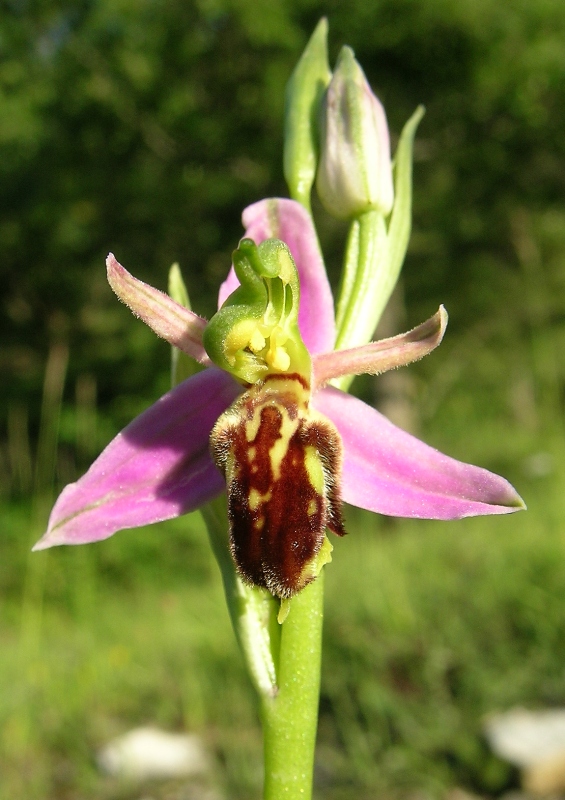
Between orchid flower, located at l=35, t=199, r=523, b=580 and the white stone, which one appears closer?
orchid flower, located at l=35, t=199, r=523, b=580

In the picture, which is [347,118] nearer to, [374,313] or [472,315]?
[374,313]

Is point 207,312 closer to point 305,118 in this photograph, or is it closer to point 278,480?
point 305,118

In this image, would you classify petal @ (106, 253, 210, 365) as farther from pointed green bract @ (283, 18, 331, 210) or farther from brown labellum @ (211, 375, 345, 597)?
pointed green bract @ (283, 18, 331, 210)

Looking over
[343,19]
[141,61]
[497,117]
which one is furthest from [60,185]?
[497,117]

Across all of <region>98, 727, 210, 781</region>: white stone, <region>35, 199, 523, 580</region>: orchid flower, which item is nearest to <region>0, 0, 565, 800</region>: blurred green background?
<region>98, 727, 210, 781</region>: white stone

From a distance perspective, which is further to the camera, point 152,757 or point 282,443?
point 152,757

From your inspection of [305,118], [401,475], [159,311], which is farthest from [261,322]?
[305,118]

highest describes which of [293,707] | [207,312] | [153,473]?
[153,473]
